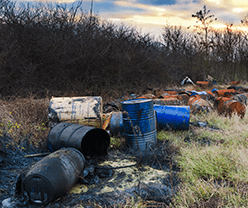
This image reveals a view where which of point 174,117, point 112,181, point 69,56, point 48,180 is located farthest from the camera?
point 69,56

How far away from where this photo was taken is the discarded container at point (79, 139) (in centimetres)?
331

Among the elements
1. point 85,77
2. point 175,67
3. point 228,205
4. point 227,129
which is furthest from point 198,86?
point 228,205

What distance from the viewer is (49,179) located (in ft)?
7.54

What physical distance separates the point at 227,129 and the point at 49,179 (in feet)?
13.3

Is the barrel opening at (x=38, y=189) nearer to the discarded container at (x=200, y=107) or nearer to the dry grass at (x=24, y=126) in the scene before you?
the dry grass at (x=24, y=126)

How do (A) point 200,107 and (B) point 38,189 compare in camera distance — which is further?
(A) point 200,107

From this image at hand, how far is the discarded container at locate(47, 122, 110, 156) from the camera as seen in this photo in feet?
10.8

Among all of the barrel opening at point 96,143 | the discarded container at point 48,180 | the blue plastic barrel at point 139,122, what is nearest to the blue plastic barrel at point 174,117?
the blue plastic barrel at point 139,122

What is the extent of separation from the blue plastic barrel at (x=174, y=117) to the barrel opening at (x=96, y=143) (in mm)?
1630

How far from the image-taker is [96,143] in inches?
152

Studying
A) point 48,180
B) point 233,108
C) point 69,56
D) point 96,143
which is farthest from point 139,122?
point 69,56

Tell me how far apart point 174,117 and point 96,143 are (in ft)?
6.42

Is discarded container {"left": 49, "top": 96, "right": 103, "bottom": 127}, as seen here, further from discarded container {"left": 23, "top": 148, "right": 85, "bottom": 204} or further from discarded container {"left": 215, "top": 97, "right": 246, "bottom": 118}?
discarded container {"left": 215, "top": 97, "right": 246, "bottom": 118}

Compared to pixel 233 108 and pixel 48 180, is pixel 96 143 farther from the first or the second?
pixel 233 108
